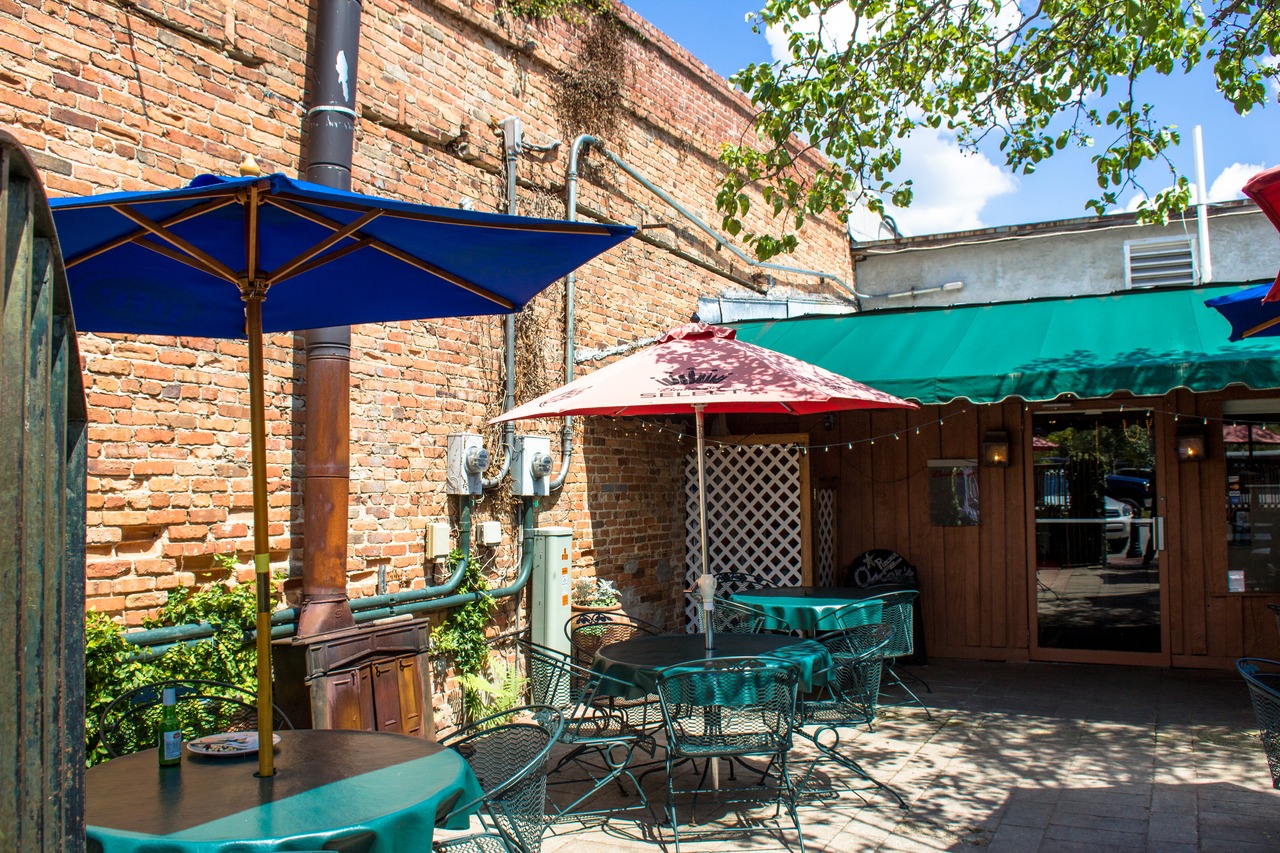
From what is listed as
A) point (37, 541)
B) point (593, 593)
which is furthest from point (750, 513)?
point (37, 541)

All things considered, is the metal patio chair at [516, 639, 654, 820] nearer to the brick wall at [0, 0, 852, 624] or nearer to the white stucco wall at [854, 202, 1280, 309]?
the brick wall at [0, 0, 852, 624]

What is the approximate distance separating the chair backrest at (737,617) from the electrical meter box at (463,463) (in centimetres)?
176

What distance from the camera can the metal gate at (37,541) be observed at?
1.13 metres

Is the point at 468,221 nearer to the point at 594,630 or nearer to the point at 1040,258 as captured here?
the point at 594,630

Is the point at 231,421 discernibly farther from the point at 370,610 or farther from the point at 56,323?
the point at 56,323

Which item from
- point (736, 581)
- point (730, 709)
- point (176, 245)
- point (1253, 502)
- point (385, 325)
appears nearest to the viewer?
point (176, 245)

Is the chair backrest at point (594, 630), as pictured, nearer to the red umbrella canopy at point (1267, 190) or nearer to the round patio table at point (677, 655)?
the round patio table at point (677, 655)

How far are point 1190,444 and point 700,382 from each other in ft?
16.4

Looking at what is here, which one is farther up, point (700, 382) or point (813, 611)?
point (700, 382)

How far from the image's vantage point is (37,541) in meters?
1.19

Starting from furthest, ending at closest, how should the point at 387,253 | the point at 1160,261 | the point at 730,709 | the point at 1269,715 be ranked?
the point at 1160,261, the point at 730,709, the point at 1269,715, the point at 387,253

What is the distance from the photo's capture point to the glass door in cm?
815

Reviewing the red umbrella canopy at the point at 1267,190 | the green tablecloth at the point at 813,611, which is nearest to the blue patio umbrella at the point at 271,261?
the red umbrella canopy at the point at 1267,190

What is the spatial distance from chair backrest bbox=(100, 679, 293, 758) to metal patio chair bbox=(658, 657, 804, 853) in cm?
162
